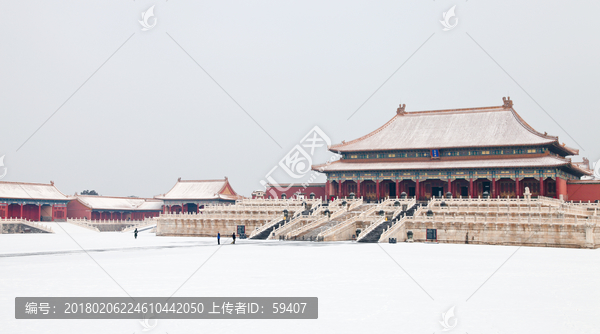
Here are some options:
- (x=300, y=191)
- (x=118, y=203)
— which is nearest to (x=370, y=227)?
(x=300, y=191)

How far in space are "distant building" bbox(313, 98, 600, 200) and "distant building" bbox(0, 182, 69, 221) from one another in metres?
37.5

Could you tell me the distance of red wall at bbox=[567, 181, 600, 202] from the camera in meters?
62.0

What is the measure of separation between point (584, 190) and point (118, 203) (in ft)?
219

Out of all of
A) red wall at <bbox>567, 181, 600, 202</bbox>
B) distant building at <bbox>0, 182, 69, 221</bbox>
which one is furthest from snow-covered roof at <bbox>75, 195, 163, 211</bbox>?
red wall at <bbox>567, 181, 600, 202</bbox>

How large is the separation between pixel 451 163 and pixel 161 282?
50.7 m

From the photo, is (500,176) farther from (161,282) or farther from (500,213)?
(161,282)

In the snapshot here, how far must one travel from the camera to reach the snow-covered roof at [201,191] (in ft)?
299

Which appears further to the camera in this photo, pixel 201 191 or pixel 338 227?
pixel 201 191

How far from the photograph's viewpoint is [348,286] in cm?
2019

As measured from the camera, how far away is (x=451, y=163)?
217 feet

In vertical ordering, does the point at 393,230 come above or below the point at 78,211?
below

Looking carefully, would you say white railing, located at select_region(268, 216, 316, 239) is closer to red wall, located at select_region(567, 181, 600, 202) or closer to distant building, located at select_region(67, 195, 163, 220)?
red wall, located at select_region(567, 181, 600, 202)

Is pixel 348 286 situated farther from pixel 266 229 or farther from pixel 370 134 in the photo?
pixel 370 134

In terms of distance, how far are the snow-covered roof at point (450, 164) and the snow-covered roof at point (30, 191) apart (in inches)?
1481
